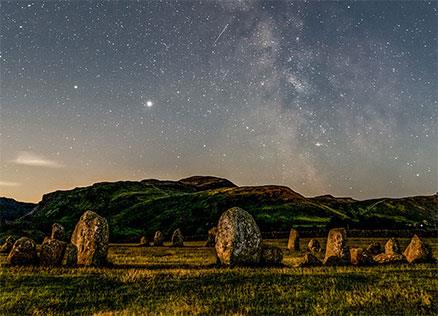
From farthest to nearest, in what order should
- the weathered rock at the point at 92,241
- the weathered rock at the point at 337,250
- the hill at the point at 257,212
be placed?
the hill at the point at 257,212, the weathered rock at the point at 337,250, the weathered rock at the point at 92,241

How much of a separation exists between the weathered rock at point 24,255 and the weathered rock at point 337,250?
2061 centimetres

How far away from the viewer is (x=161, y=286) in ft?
75.0

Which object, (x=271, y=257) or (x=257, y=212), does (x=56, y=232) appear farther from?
(x=257, y=212)

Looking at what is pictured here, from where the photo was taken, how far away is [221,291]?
70.4ft

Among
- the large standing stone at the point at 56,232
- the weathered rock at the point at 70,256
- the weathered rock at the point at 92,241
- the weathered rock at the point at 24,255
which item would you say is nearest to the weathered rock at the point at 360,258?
the weathered rock at the point at 92,241

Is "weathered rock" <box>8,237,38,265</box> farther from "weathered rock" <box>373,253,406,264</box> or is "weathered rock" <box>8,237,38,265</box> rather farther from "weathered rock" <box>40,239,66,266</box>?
"weathered rock" <box>373,253,406,264</box>

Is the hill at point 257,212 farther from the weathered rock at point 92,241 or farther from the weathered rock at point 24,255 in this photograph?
the weathered rock at point 24,255

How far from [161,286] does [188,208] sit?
153825 millimetres

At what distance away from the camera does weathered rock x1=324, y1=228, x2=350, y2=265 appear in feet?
107

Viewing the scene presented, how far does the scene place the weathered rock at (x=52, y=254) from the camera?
30984 mm

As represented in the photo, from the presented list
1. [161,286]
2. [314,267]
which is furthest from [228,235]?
[161,286]

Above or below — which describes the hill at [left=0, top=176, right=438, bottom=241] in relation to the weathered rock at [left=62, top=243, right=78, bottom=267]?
above

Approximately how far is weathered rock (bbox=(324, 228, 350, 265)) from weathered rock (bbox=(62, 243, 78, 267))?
17.5m

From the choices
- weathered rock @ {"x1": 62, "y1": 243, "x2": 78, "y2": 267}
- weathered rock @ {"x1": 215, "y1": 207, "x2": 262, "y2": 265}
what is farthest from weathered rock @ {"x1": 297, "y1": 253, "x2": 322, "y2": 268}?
weathered rock @ {"x1": 62, "y1": 243, "x2": 78, "y2": 267}
